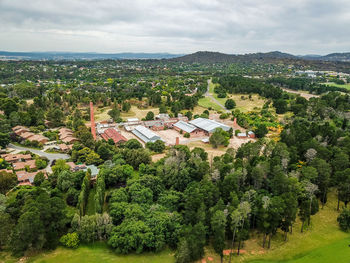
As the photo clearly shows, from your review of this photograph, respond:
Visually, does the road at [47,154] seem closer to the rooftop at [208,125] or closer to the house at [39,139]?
the house at [39,139]

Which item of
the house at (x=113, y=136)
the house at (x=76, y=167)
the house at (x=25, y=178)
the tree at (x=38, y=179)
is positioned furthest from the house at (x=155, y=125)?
the tree at (x=38, y=179)

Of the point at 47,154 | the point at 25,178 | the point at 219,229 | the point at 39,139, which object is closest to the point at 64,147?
the point at 47,154

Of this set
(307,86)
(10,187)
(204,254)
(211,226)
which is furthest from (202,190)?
(307,86)

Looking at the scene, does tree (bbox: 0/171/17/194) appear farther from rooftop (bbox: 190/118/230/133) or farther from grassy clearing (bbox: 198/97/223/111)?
grassy clearing (bbox: 198/97/223/111)

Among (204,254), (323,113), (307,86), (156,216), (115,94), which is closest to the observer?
(204,254)

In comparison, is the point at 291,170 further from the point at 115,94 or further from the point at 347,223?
the point at 115,94

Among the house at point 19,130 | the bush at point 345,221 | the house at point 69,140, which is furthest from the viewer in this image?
the house at point 19,130
